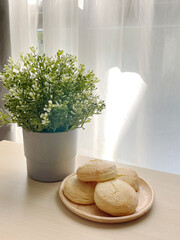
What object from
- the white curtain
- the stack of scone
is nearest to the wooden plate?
the stack of scone

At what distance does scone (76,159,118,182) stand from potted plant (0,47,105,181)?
0.12 metres

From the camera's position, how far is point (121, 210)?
0.59 meters

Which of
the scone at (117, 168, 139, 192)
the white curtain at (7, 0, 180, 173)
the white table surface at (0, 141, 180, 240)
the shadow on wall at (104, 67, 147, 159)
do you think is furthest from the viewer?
the shadow on wall at (104, 67, 147, 159)

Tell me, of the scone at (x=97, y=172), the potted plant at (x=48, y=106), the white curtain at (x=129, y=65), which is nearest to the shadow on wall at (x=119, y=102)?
the white curtain at (x=129, y=65)

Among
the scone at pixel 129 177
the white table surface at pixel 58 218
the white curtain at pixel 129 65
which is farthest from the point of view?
the white curtain at pixel 129 65

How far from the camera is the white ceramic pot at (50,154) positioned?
749 mm

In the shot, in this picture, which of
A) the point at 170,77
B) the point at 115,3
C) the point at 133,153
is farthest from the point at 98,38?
the point at 133,153

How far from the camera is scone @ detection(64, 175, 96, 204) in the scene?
0.66 meters

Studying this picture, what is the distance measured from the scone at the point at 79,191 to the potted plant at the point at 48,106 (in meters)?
0.11

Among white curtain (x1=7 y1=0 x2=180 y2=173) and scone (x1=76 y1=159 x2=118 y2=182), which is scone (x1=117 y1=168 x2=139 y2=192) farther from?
white curtain (x1=7 y1=0 x2=180 y2=173)

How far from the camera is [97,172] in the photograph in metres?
0.66

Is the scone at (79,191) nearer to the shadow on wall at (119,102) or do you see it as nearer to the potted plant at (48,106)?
the potted plant at (48,106)

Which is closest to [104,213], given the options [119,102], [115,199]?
[115,199]

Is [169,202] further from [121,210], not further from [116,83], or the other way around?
[116,83]
